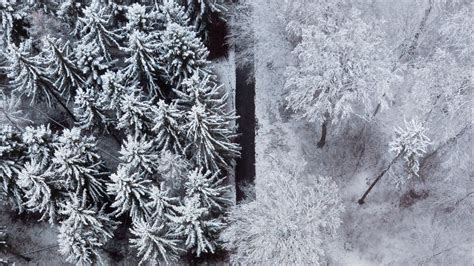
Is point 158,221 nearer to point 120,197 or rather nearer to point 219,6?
point 120,197

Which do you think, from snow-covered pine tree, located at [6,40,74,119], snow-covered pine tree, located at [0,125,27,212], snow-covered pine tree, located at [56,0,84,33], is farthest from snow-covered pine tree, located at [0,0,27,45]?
snow-covered pine tree, located at [0,125,27,212]

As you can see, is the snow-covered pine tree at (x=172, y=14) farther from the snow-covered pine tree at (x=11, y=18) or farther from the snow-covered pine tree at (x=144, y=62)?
the snow-covered pine tree at (x=11, y=18)

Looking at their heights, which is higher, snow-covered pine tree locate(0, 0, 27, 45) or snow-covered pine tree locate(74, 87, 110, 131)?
snow-covered pine tree locate(0, 0, 27, 45)

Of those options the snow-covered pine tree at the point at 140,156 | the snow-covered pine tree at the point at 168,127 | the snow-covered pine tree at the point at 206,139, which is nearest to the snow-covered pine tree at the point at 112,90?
the snow-covered pine tree at the point at 168,127

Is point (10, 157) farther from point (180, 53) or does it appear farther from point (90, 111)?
point (180, 53)

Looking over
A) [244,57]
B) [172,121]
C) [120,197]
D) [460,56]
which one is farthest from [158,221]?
[460,56]

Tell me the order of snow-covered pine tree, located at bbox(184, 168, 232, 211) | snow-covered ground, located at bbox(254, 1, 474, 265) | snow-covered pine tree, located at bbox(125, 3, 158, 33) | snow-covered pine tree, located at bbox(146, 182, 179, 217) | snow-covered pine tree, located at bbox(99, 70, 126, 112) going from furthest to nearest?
snow-covered ground, located at bbox(254, 1, 474, 265) < snow-covered pine tree, located at bbox(125, 3, 158, 33) < snow-covered pine tree, located at bbox(99, 70, 126, 112) < snow-covered pine tree, located at bbox(184, 168, 232, 211) < snow-covered pine tree, located at bbox(146, 182, 179, 217)

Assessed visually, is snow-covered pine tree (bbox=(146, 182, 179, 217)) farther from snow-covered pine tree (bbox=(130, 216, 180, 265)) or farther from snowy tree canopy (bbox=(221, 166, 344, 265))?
snowy tree canopy (bbox=(221, 166, 344, 265))
